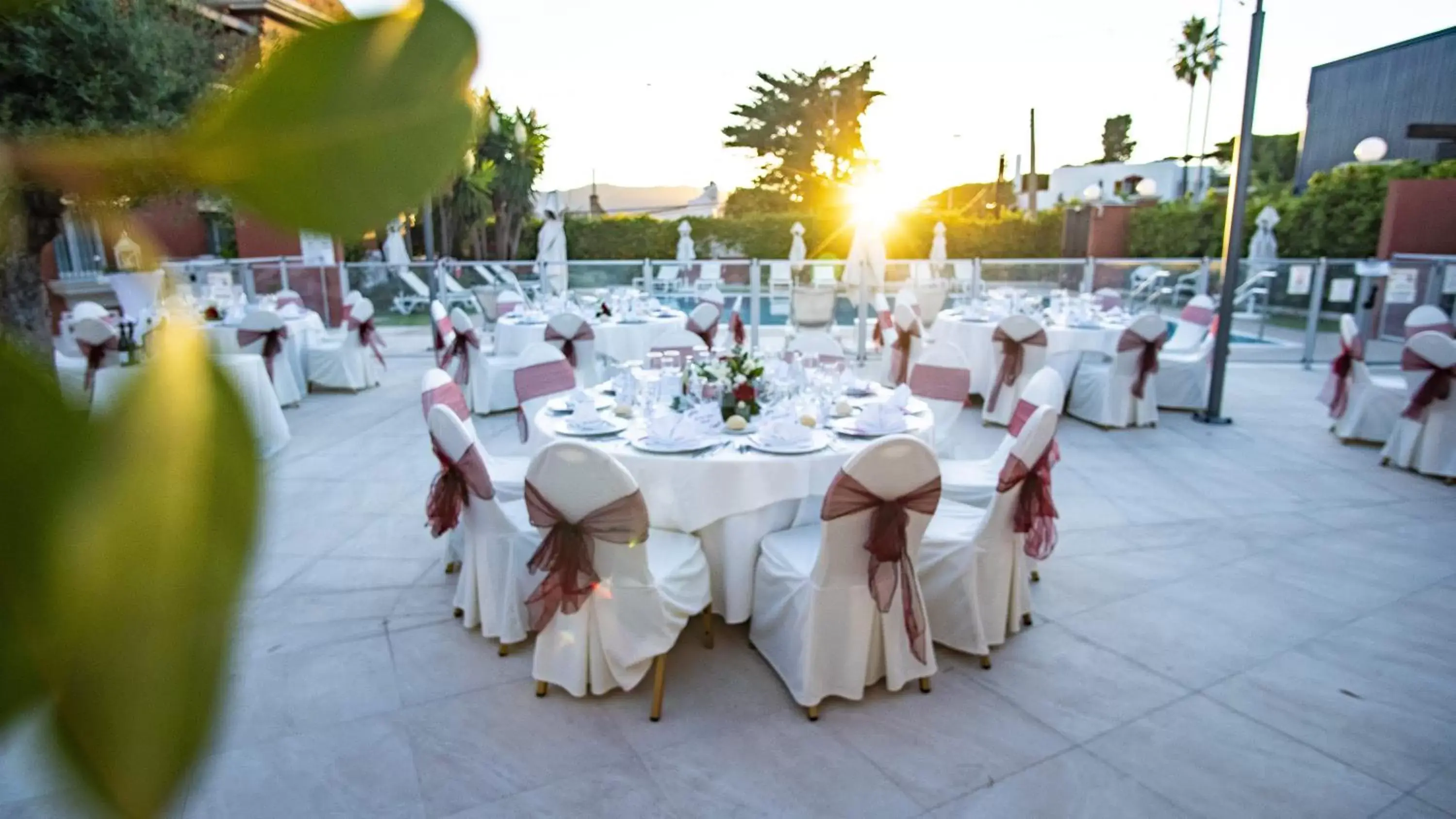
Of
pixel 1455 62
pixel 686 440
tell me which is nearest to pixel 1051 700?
pixel 686 440

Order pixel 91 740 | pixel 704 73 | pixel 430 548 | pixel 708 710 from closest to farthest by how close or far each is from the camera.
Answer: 1. pixel 91 740
2. pixel 704 73
3. pixel 708 710
4. pixel 430 548

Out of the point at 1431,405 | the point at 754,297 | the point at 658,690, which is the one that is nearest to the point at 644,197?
the point at 754,297

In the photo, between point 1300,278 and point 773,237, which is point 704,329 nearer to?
point 1300,278

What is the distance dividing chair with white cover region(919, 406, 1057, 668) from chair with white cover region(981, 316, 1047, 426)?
3410mm

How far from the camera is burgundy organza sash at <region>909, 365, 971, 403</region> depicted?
15.6 ft

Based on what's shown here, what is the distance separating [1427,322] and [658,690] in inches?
257

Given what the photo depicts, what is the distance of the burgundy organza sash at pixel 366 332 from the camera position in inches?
310

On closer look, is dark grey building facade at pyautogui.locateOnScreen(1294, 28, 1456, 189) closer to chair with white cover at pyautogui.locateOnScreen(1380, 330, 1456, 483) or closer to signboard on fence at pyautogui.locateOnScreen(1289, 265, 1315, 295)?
signboard on fence at pyautogui.locateOnScreen(1289, 265, 1315, 295)

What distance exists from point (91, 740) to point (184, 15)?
54 cm

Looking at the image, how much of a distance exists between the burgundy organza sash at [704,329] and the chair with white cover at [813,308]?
11.0 ft

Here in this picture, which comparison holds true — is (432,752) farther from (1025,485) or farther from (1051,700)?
(1025,485)

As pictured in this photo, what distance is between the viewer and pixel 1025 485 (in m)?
3.21

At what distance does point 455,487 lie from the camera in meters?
3.32

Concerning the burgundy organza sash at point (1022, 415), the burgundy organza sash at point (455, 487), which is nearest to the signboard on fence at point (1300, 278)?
the burgundy organza sash at point (1022, 415)
